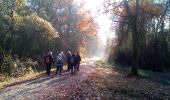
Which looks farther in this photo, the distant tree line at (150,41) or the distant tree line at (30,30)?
the distant tree line at (150,41)

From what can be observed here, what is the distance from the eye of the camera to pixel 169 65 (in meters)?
49.5

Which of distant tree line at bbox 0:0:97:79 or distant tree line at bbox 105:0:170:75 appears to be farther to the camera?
distant tree line at bbox 105:0:170:75

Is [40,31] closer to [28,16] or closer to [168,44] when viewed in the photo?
→ [28,16]

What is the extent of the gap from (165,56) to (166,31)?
446 centimetres

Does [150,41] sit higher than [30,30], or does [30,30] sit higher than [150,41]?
[30,30]

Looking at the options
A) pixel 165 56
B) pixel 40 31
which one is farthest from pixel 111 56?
pixel 40 31

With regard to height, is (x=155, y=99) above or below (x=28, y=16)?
below

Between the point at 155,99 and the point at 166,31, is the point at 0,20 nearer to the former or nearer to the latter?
the point at 155,99

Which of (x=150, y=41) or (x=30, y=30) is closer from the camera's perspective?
(x=30, y=30)

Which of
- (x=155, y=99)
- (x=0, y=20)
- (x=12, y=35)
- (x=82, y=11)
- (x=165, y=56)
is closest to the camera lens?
(x=155, y=99)

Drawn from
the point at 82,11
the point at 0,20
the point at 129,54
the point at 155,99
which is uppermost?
A: the point at 82,11

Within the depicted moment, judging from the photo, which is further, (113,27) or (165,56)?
(165,56)

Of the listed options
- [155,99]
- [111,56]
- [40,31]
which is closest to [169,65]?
[111,56]

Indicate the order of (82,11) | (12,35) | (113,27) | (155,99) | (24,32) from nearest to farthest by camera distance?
(155,99) → (12,35) → (24,32) → (113,27) → (82,11)
